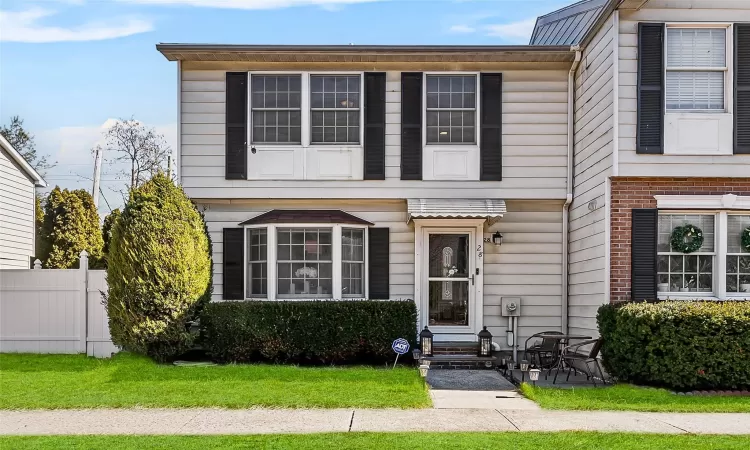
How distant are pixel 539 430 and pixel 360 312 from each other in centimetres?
477

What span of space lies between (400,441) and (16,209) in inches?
625

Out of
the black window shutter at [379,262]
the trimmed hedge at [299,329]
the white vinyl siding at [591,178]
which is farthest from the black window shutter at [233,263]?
the white vinyl siding at [591,178]

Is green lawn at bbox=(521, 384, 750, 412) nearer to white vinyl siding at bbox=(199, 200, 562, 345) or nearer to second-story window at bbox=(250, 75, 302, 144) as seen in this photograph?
white vinyl siding at bbox=(199, 200, 562, 345)

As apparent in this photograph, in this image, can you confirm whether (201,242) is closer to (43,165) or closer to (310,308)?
(310,308)

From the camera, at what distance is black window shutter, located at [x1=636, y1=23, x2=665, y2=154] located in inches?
400

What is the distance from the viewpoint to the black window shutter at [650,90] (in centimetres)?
1016

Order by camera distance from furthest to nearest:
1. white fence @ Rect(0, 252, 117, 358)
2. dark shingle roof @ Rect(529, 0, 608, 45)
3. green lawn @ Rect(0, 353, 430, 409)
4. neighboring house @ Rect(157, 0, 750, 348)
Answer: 1. dark shingle roof @ Rect(529, 0, 608, 45)
2. white fence @ Rect(0, 252, 117, 358)
3. neighboring house @ Rect(157, 0, 750, 348)
4. green lawn @ Rect(0, 353, 430, 409)

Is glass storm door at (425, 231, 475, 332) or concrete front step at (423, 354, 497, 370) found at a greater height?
glass storm door at (425, 231, 475, 332)

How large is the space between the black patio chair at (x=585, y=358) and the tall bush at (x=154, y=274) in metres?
5.78

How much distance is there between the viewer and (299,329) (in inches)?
441

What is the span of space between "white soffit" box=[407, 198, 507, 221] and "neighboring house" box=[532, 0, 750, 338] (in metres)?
1.90

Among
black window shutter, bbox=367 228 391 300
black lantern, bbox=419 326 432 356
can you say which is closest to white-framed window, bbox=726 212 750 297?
black lantern, bbox=419 326 432 356

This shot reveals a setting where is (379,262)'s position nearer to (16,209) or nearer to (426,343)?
(426,343)

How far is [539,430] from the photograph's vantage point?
689 centimetres
